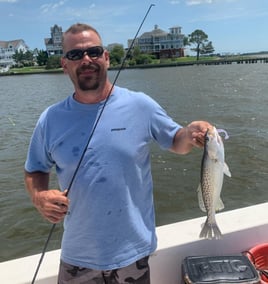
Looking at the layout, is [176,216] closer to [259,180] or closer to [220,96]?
[259,180]

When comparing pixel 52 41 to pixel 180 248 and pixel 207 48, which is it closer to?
pixel 207 48

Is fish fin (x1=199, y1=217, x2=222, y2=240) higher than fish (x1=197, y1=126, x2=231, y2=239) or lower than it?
lower

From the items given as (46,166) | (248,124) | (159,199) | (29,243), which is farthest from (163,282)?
(248,124)

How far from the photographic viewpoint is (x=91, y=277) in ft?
7.36

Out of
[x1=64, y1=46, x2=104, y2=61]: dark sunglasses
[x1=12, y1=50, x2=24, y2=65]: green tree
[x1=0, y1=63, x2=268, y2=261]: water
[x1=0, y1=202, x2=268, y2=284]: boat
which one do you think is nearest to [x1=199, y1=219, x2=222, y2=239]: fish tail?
[x1=0, y1=202, x2=268, y2=284]: boat

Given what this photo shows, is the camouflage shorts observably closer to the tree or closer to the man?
the man

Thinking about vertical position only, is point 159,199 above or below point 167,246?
below

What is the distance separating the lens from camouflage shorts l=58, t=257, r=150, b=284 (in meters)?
2.24

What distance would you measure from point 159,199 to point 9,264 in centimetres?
647

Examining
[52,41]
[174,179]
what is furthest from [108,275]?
[52,41]

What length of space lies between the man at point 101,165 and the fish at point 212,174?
111mm

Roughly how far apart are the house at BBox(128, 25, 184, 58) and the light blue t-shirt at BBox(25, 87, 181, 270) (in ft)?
421

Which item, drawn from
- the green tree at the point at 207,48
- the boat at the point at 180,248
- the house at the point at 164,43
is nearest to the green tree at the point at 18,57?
the house at the point at 164,43

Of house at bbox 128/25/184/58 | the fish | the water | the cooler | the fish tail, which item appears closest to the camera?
the fish
